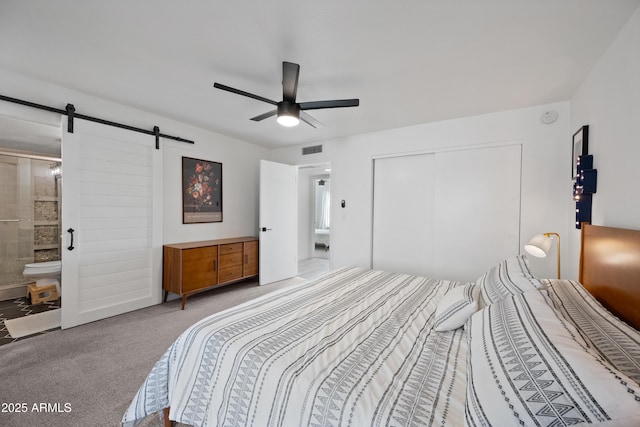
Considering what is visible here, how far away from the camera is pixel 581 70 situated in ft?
7.08

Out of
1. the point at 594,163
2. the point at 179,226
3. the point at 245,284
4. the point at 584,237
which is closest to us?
the point at 584,237

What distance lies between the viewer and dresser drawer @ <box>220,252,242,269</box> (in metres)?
3.77

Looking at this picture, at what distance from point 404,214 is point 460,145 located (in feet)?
3.84

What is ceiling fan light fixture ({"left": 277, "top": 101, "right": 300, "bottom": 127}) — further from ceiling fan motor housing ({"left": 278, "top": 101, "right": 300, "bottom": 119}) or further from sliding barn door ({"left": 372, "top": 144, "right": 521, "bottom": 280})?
sliding barn door ({"left": 372, "top": 144, "right": 521, "bottom": 280})

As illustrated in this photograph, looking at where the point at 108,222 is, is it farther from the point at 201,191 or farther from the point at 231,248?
the point at 231,248

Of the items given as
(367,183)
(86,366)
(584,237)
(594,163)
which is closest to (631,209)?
(584,237)

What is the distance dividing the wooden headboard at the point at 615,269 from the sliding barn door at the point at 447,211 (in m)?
1.40

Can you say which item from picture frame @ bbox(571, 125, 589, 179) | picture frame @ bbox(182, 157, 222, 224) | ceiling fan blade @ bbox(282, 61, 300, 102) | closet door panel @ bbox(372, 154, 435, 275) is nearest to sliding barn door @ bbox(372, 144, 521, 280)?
closet door panel @ bbox(372, 154, 435, 275)

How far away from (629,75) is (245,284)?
15.5 ft

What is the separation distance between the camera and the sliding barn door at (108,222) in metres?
2.71

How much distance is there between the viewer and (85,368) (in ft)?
6.71

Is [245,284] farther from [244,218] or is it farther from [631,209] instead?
[631,209]

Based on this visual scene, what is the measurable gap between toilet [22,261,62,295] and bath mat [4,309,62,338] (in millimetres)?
621

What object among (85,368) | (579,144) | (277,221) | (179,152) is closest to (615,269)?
(579,144)
